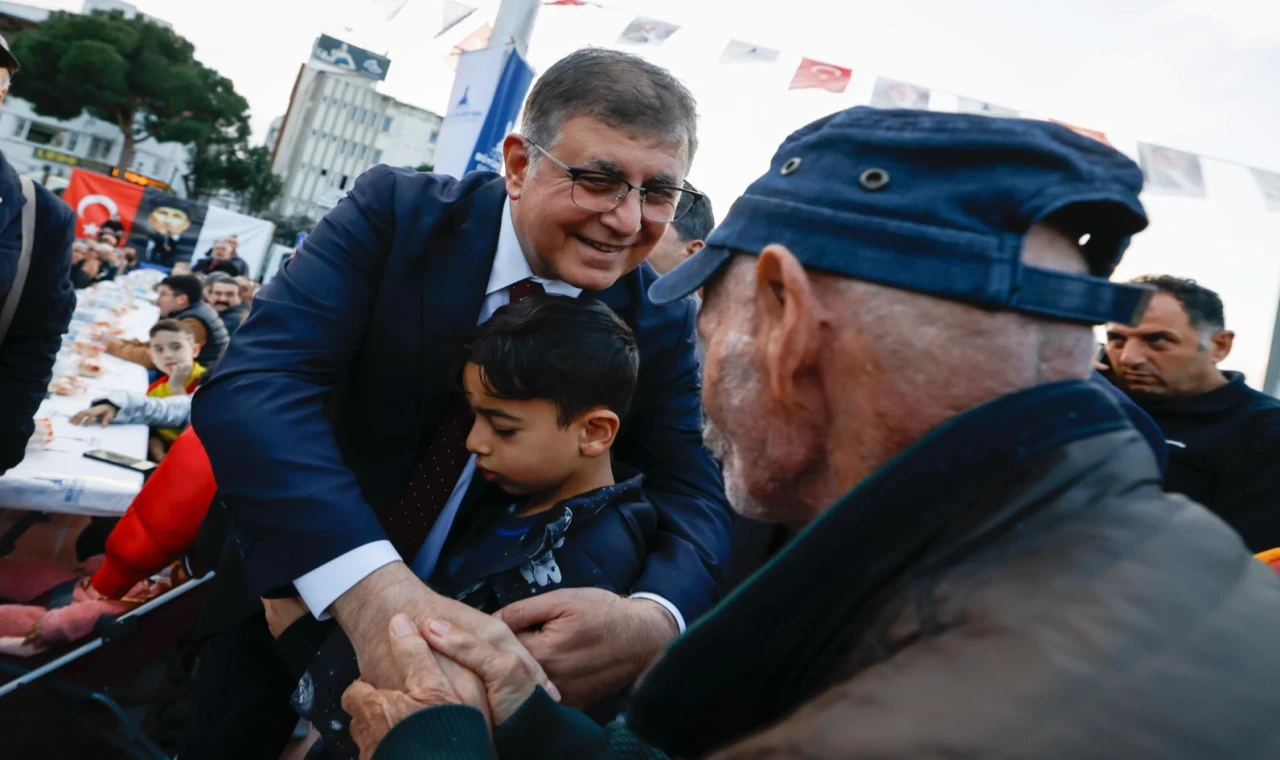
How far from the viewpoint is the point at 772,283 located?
35.7 inches

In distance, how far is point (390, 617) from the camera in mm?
1300

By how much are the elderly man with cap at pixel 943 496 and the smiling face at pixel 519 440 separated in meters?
0.67

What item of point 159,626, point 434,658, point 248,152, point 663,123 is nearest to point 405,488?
point 434,658

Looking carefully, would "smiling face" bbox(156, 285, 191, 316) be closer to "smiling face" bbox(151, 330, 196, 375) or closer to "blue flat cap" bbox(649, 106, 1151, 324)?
"smiling face" bbox(151, 330, 196, 375)

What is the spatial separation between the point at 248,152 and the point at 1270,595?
194 feet

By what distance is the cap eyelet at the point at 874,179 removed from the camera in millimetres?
844

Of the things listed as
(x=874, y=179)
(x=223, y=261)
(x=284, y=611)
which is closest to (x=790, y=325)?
(x=874, y=179)

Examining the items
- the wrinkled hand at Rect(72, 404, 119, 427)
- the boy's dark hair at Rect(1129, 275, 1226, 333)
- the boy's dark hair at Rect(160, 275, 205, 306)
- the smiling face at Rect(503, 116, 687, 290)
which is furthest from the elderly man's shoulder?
the boy's dark hair at Rect(1129, 275, 1226, 333)

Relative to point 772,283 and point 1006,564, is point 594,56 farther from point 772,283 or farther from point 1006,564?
point 1006,564

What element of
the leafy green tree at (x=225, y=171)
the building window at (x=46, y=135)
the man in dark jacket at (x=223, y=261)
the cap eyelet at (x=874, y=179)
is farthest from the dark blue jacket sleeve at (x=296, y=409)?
the building window at (x=46, y=135)

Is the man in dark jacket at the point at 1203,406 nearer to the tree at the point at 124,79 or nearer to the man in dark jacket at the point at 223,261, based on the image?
the man in dark jacket at the point at 223,261

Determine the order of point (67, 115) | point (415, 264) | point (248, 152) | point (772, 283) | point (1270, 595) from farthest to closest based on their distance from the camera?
point (248, 152)
point (67, 115)
point (415, 264)
point (772, 283)
point (1270, 595)

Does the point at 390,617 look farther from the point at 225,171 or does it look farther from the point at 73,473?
the point at 225,171

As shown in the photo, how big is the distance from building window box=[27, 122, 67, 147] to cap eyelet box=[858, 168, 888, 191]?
71510 millimetres
